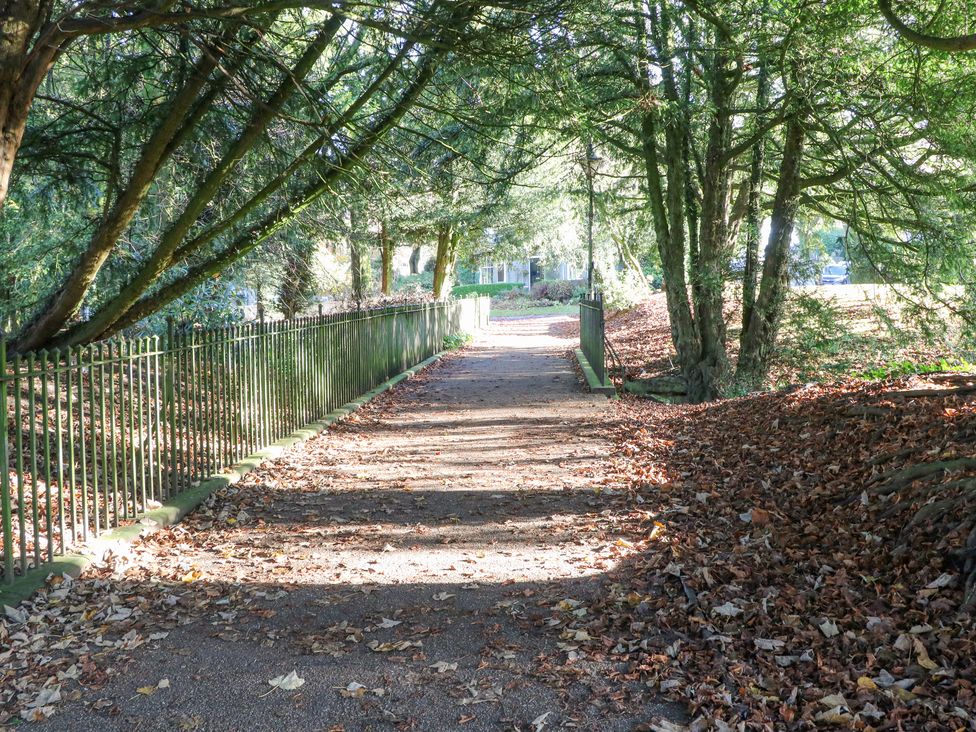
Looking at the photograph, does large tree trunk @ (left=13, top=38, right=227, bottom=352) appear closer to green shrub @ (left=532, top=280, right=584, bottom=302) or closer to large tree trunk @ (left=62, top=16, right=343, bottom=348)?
large tree trunk @ (left=62, top=16, right=343, bottom=348)

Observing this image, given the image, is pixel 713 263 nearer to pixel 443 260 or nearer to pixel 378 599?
pixel 378 599


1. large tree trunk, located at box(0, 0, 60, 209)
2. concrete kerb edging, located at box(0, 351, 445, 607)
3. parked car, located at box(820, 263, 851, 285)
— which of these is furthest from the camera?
parked car, located at box(820, 263, 851, 285)

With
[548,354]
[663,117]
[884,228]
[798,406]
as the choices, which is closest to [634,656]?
[798,406]

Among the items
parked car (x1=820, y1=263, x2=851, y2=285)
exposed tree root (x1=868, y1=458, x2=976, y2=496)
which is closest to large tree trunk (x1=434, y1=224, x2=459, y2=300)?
parked car (x1=820, y1=263, x2=851, y2=285)

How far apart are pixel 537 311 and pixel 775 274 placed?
4503 centimetres

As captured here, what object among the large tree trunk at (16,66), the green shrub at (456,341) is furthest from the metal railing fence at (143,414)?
the green shrub at (456,341)

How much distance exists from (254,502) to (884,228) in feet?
43.2

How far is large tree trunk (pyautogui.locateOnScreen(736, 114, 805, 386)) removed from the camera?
14.7 m

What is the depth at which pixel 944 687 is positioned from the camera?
4086mm

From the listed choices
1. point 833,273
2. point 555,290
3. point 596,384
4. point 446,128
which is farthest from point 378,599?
point 555,290

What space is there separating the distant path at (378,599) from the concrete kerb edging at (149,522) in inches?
5.8

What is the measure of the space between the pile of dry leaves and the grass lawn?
46839 millimetres

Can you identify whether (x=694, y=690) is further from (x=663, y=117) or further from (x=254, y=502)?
(x=663, y=117)

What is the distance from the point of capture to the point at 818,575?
562 centimetres
